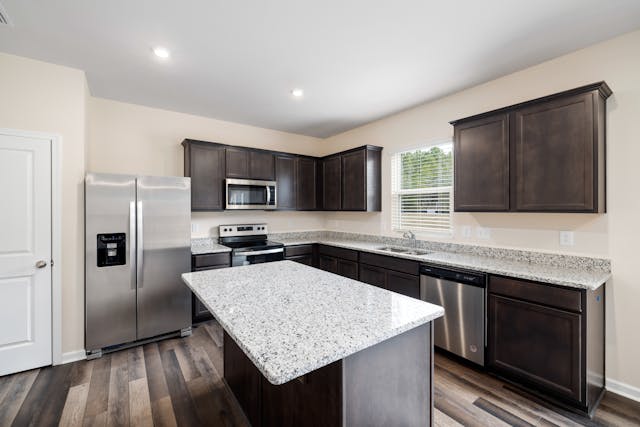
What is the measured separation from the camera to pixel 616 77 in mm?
2244

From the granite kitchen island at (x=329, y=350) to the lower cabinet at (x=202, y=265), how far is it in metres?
1.68

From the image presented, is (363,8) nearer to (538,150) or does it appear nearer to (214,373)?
(538,150)

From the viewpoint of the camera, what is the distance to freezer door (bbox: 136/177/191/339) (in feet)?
9.87

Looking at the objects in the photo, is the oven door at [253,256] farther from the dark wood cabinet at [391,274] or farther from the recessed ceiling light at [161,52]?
the recessed ceiling light at [161,52]

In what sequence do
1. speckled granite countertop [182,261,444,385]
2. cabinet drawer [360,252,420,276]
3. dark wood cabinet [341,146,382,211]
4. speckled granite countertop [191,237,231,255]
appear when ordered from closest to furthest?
speckled granite countertop [182,261,444,385] < cabinet drawer [360,252,420,276] < speckled granite countertop [191,237,231,255] < dark wood cabinet [341,146,382,211]

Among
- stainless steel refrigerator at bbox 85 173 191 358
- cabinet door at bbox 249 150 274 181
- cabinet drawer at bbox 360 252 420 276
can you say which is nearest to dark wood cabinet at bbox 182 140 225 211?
cabinet door at bbox 249 150 274 181

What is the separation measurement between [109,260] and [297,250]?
2.34 meters

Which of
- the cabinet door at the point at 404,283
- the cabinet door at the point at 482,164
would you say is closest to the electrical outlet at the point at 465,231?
the cabinet door at the point at 482,164

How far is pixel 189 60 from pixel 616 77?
11.6 ft

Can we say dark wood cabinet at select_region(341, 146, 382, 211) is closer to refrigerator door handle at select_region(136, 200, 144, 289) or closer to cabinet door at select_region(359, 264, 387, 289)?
cabinet door at select_region(359, 264, 387, 289)

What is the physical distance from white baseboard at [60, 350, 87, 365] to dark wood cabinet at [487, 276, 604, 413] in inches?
147

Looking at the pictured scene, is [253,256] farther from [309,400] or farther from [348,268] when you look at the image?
[309,400]

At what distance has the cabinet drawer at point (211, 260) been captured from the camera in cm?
346

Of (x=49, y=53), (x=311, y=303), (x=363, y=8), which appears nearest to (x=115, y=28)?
(x=49, y=53)
